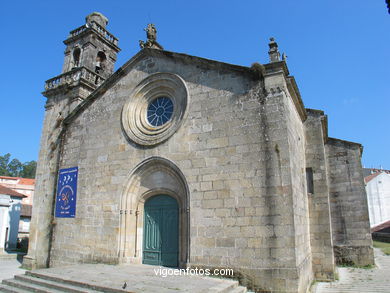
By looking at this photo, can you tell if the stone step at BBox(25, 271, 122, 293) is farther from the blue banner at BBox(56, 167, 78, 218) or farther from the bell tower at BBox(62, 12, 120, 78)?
the bell tower at BBox(62, 12, 120, 78)

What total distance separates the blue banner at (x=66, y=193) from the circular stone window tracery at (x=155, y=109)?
3.16m

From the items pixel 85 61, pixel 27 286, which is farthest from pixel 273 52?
pixel 85 61

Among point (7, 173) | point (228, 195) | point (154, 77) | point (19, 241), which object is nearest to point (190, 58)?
point (154, 77)

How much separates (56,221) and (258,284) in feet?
27.5

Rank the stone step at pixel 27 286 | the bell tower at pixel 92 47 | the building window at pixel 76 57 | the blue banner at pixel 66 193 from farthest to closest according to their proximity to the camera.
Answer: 1. the building window at pixel 76 57
2. the bell tower at pixel 92 47
3. the blue banner at pixel 66 193
4. the stone step at pixel 27 286

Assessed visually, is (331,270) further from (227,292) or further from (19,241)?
(19,241)

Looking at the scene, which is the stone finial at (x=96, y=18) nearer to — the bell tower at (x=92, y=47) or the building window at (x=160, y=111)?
the bell tower at (x=92, y=47)

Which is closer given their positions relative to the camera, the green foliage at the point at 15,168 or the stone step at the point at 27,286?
the stone step at the point at 27,286

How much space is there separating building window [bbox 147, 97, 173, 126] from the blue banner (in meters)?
3.75

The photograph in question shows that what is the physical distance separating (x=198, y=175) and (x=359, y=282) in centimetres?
625

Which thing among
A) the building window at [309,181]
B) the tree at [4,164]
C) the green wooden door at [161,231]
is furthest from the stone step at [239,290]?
the tree at [4,164]

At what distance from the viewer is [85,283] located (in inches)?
290

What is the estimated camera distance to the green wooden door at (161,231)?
948 centimetres

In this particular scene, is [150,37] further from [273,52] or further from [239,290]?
[239,290]
